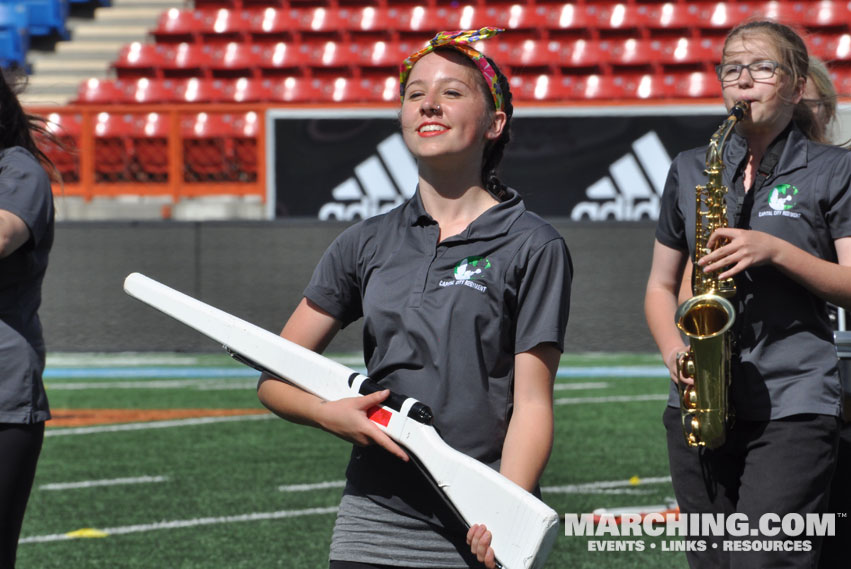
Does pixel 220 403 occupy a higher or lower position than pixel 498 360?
lower

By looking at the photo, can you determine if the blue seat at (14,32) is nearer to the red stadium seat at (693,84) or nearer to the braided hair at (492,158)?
the red stadium seat at (693,84)

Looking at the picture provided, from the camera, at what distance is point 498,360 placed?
263 centimetres

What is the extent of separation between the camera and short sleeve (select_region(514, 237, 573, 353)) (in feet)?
8.49

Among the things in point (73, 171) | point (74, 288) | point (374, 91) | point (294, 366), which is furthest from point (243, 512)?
point (374, 91)

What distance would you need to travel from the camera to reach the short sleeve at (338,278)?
2832mm

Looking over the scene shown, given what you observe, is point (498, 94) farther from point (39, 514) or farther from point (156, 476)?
point (156, 476)

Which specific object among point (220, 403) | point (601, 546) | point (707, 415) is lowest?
point (220, 403)

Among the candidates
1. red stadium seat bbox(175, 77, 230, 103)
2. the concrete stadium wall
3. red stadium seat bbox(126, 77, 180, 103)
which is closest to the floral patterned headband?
the concrete stadium wall

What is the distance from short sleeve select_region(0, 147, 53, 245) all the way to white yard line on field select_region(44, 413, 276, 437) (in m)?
5.18

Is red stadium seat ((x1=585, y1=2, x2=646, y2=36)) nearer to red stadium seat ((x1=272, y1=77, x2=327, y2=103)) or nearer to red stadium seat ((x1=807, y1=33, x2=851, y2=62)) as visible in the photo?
red stadium seat ((x1=807, y1=33, x2=851, y2=62))

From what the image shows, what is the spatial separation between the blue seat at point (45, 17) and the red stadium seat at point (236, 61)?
2830 millimetres

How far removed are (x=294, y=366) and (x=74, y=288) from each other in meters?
10.2

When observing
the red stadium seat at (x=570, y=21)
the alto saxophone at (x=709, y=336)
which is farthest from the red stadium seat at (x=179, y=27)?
the alto saxophone at (x=709, y=336)

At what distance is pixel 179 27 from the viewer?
18844mm
